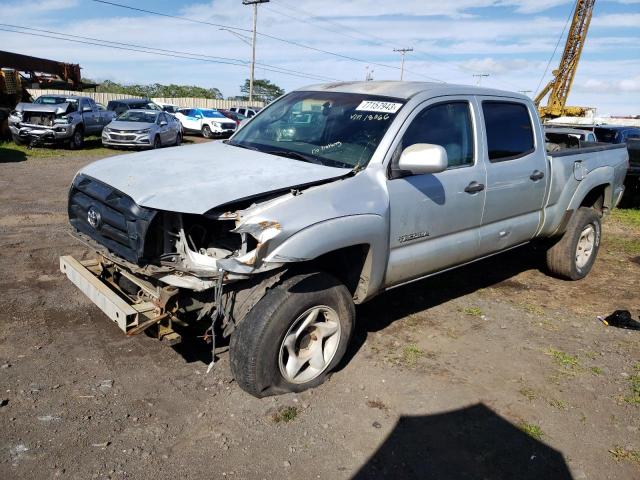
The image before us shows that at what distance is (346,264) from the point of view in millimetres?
3717

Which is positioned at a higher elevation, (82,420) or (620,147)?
(620,147)

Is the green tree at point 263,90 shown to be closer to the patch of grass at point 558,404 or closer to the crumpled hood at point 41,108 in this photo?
the crumpled hood at point 41,108

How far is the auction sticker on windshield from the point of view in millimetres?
3946

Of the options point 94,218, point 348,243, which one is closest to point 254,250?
point 348,243

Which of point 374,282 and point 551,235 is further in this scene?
point 551,235

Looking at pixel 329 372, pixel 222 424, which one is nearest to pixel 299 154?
pixel 329 372

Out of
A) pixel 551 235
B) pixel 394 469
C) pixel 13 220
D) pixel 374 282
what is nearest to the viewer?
pixel 394 469

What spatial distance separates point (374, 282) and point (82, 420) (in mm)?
2001

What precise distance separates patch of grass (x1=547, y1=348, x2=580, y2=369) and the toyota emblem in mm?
3594

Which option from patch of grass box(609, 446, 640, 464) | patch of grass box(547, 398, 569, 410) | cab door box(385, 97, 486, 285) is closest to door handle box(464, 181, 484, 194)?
cab door box(385, 97, 486, 285)

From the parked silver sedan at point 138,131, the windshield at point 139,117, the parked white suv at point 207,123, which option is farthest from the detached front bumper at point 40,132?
the parked white suv at point 207,123

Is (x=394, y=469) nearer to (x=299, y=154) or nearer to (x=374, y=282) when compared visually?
(x=374, y=282)

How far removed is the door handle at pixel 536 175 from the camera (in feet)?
16.1

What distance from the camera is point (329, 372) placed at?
373cm
